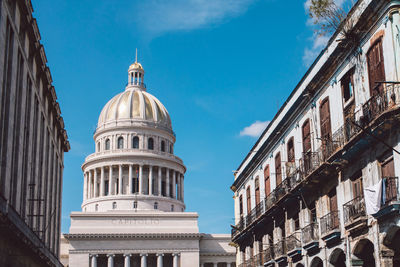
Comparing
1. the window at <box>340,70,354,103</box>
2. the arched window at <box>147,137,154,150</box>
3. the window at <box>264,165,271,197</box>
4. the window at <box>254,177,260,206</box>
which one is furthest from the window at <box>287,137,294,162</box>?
the arched window at <box>147,137,154,150</box>

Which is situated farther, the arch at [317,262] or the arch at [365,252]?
the arch at [317,262]

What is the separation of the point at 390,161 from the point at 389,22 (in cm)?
507

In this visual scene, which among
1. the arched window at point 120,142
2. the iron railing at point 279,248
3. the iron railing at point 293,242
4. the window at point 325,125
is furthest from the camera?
the arched window at point 120,142

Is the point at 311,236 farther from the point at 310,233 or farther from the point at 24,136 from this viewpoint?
the point at 24,136

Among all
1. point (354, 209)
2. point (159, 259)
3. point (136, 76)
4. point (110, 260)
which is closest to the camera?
point (354, 209)

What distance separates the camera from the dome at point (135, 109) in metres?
109

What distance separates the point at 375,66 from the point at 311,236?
10.4m

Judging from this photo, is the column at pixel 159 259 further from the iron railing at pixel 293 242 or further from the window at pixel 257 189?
the iron railing at pixel 293 242

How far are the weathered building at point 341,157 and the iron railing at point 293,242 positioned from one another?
0.09m

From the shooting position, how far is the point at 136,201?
101875 millimetres

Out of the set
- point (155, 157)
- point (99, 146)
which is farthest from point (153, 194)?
point (99, 146)

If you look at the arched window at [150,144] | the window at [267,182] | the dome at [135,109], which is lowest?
the window at [267,182]

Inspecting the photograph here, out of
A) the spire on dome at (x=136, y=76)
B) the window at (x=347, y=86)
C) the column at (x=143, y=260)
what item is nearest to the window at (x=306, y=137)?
the window at (x=347, y=86)

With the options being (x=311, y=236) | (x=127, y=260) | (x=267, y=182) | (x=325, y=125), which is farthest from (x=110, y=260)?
(x=325, y=125)
